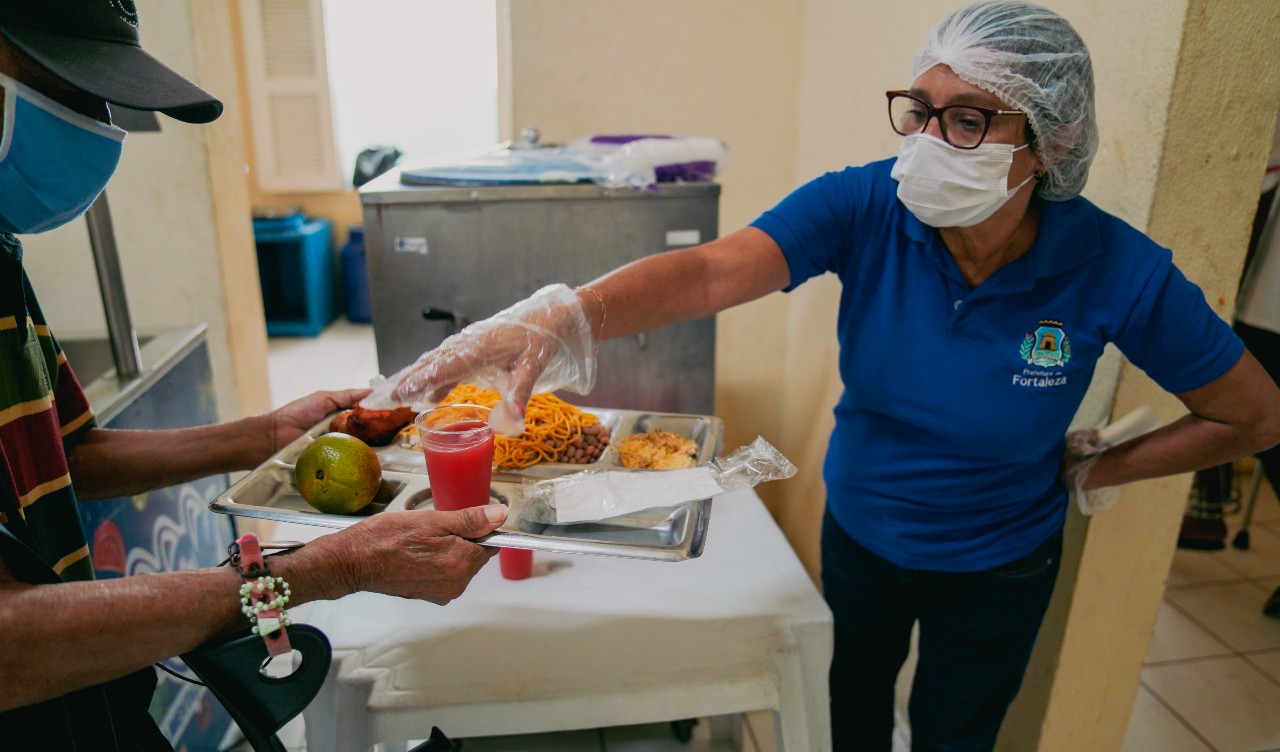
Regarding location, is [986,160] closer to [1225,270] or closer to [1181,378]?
[1181,378]

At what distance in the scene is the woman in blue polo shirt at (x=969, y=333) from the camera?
4.18 ft

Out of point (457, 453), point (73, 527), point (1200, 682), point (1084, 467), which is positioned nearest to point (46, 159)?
point (73, 527)

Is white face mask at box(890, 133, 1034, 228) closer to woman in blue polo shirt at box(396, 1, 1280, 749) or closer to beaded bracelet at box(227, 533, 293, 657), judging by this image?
woman in blue polo shirt at box(396, 1, 1280, 749)

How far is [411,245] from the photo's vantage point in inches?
84.7

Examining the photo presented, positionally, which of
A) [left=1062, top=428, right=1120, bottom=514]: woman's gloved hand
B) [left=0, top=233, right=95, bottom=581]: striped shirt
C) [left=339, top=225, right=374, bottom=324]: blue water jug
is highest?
[left=0, top=233, right=95, bottom=581]: striped shirt

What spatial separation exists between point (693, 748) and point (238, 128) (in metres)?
2.64

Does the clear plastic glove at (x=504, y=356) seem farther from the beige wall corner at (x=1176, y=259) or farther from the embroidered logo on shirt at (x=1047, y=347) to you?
the beige wall corner at (x=1176, y=259)

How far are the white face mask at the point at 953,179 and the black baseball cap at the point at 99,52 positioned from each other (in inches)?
40.9

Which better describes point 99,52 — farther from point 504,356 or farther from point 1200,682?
point 1200,682

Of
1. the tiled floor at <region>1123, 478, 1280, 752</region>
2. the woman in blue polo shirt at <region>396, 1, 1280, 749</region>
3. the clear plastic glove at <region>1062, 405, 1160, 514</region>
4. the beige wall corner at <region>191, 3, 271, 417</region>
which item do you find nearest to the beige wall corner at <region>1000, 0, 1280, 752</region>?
the clear plastic glove at <region>1062, 405, 1160, 514</region>

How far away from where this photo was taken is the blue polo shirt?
1300 millimetres

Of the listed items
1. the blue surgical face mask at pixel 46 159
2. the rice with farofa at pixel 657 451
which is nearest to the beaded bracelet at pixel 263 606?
the blue surgical face mask at pixel 46 159

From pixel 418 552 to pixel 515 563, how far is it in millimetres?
497

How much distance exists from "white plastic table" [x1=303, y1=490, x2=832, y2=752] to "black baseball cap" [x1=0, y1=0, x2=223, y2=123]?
3.09ft
